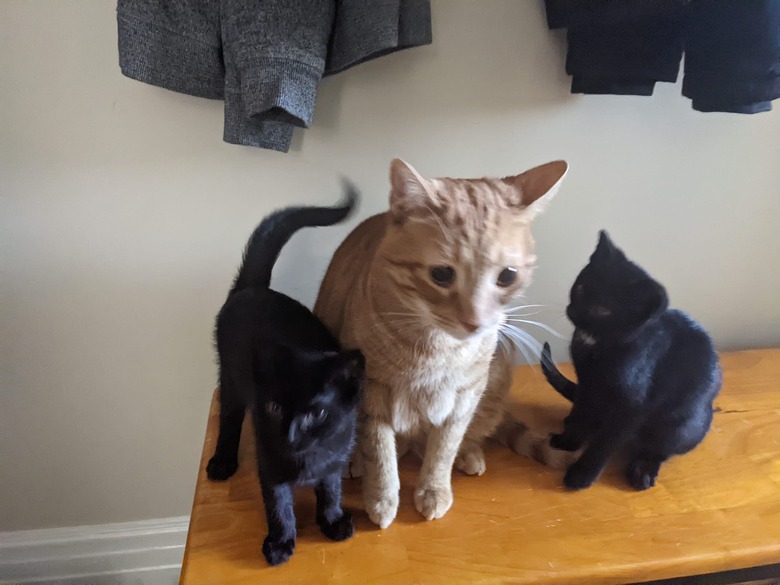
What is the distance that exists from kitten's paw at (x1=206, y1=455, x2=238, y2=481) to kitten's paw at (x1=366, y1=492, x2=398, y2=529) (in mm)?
225

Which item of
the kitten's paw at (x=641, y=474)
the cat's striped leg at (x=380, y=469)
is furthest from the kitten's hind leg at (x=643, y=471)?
the cat's striped leg at (x=380, y=469)

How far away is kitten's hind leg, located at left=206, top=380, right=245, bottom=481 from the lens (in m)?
0.80

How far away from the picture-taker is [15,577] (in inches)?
47.2

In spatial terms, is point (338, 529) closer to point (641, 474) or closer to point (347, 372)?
point (347, 372)

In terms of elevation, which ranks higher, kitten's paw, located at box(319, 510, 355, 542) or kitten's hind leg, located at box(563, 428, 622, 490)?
kitten's hind leg, located at box(563, 428, 622, 490)

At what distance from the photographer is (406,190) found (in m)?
0.63

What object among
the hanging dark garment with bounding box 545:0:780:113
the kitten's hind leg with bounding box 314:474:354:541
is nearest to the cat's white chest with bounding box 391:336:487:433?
the kitten's hind leg with bounding box 314:474:354:541

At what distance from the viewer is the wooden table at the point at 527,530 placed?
2.20ft

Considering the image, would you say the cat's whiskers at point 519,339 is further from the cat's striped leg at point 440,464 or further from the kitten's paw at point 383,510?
the kitten's paw at point 383,510

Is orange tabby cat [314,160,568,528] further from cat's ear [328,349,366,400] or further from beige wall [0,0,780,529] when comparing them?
beige wall [0,0,780,529]

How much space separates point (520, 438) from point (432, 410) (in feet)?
0.79

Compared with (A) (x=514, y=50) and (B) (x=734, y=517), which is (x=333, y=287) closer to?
(A) (x=514, y=50)

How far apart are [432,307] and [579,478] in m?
0.38

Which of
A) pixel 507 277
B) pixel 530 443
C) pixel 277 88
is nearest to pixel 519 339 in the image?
pixel 530 443
